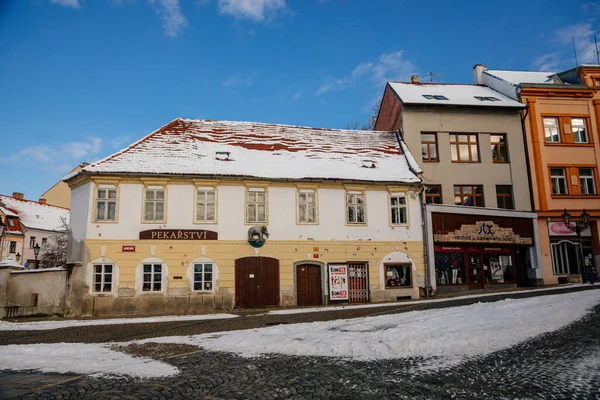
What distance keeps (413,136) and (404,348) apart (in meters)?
19.6

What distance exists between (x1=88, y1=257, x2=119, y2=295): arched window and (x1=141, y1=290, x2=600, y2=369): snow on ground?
951 cm

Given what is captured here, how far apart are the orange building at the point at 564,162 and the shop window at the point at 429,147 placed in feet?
18.9

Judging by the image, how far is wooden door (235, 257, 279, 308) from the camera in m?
20.6

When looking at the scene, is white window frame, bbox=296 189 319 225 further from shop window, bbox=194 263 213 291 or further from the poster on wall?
shop window, bbox=194 263 213 291

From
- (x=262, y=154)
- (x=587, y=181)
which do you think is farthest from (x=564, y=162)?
(x=262, y=154)

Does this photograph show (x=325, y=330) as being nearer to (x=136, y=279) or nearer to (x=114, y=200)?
(x=136, y=279)

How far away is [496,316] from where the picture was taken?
451 inches

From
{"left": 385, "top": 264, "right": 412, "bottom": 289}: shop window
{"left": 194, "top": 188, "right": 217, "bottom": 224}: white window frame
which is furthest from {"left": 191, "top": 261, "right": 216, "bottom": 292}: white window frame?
{"left": 385, "top": 264, "right": 412, "bottom": 289}: shop window

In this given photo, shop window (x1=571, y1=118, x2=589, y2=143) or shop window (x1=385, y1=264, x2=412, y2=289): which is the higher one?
shop window (x1=571, y1=118, x2=589, y2=143)

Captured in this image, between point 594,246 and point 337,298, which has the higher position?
point 594,246

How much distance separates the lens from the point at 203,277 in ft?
66.8

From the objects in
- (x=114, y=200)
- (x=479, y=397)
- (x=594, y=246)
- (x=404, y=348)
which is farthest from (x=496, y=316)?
(x=594, y=246)

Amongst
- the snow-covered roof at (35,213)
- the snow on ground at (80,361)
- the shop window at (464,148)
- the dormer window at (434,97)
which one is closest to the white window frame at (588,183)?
the shop window at (464,148)

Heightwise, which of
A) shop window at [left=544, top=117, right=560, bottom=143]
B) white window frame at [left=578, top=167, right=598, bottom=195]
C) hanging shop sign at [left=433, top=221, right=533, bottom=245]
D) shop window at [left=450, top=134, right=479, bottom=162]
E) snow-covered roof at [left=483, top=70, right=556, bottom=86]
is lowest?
hanging shop sign at [left=433, top=221, right=533, bottom=245]
